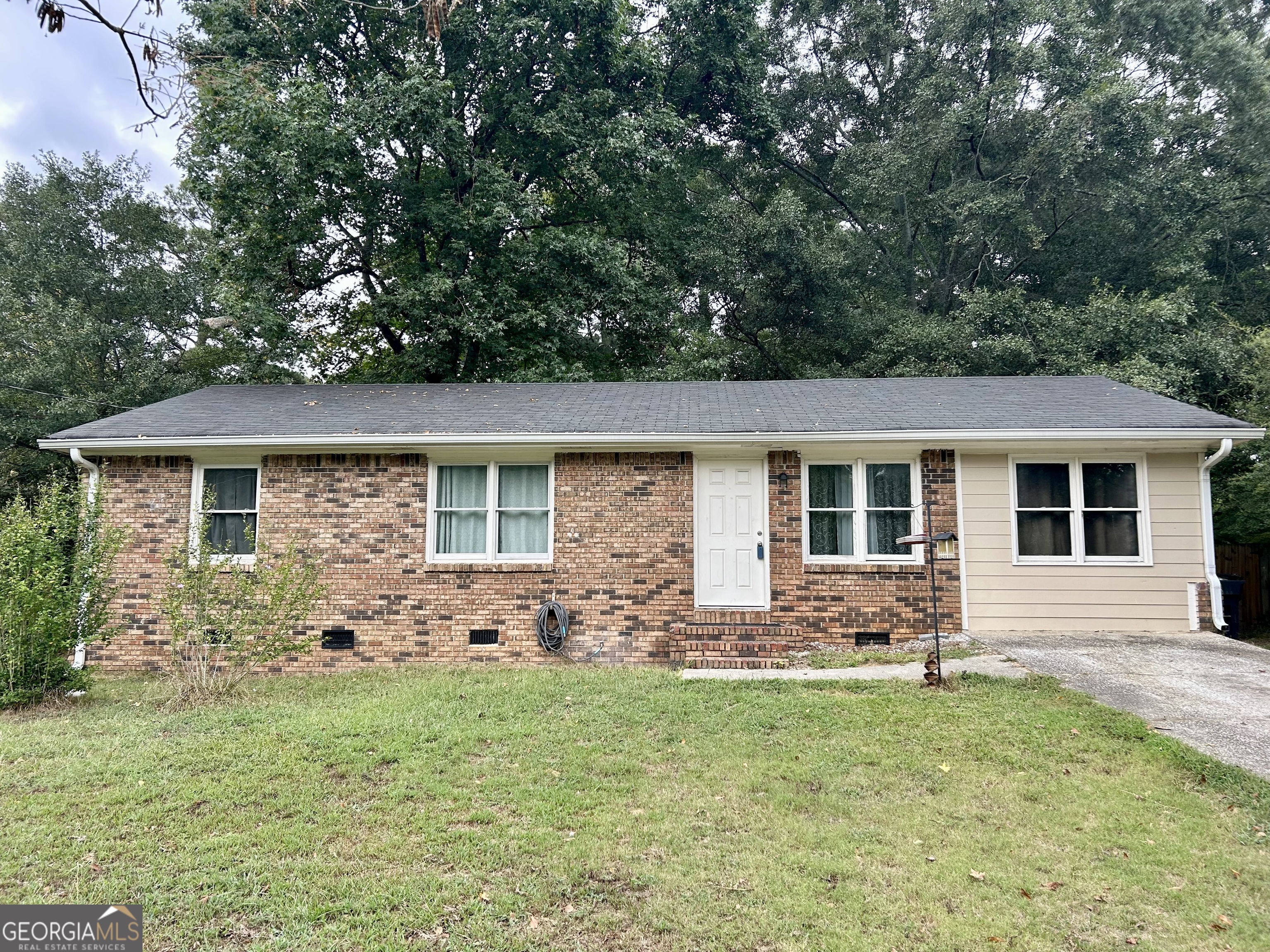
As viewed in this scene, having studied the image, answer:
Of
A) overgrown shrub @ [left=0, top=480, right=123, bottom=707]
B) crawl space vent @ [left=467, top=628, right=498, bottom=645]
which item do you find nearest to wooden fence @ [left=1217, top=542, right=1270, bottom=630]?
crawl space vent @ [left=467, top=628, right=498, bottom=645]

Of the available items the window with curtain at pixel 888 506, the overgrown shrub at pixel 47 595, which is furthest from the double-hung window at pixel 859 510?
the overgrown shrub at pixel 47 595

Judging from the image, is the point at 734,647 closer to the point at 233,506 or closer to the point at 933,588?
the point at 933,588

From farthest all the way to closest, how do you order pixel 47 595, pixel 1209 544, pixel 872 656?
pixel 1209 544
pixel 872 656
pixel 47 595

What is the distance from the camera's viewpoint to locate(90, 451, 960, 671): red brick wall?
8594 millimetres

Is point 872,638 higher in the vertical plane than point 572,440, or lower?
lower

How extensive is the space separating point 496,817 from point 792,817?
1.77 m

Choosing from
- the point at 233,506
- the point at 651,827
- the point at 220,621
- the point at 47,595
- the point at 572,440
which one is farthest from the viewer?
the point at 233,506

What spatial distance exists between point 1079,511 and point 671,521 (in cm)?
516

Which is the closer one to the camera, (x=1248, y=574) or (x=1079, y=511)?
(x=1079, y=511)

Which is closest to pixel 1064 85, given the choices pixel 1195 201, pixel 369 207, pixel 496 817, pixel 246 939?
pixel 1195 201

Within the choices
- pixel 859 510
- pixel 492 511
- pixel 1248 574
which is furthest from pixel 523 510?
pixel 1248 574

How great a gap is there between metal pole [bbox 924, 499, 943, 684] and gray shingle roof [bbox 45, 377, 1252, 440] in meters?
1.23

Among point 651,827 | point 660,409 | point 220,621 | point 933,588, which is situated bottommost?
point 651,827

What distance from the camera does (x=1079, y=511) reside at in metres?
8.58
